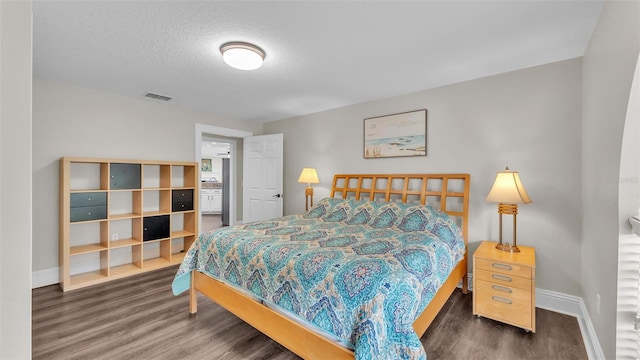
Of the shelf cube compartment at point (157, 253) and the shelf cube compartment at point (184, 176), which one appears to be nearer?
the shelf cube compartment at point (157, 253)

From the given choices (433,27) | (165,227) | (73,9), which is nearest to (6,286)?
(73,9)

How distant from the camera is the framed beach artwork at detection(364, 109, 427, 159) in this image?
3.27m

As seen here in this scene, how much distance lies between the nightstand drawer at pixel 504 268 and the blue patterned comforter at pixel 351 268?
0.22m

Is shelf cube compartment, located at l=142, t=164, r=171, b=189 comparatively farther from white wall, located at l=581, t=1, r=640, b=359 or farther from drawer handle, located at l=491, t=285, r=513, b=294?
white wall, located at l=581, t=1, r=640, b=359

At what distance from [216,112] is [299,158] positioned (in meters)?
1.57

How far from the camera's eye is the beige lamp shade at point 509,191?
232cm

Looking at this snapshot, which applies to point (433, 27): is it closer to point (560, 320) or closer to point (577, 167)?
point (577, 167)

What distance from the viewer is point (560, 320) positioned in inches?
90.9

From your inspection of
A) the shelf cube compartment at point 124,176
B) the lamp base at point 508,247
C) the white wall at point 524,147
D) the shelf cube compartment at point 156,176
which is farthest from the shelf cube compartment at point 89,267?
the lamp base at point 508,247

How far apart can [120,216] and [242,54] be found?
2707 mm

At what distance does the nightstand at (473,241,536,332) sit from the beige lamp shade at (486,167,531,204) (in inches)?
18.6

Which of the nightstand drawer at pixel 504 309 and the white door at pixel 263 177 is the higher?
the white door at pixel 263 177

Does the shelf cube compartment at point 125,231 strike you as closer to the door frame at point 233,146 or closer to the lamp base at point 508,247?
the door frame at point 233,146

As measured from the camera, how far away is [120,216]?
3.40 meters
